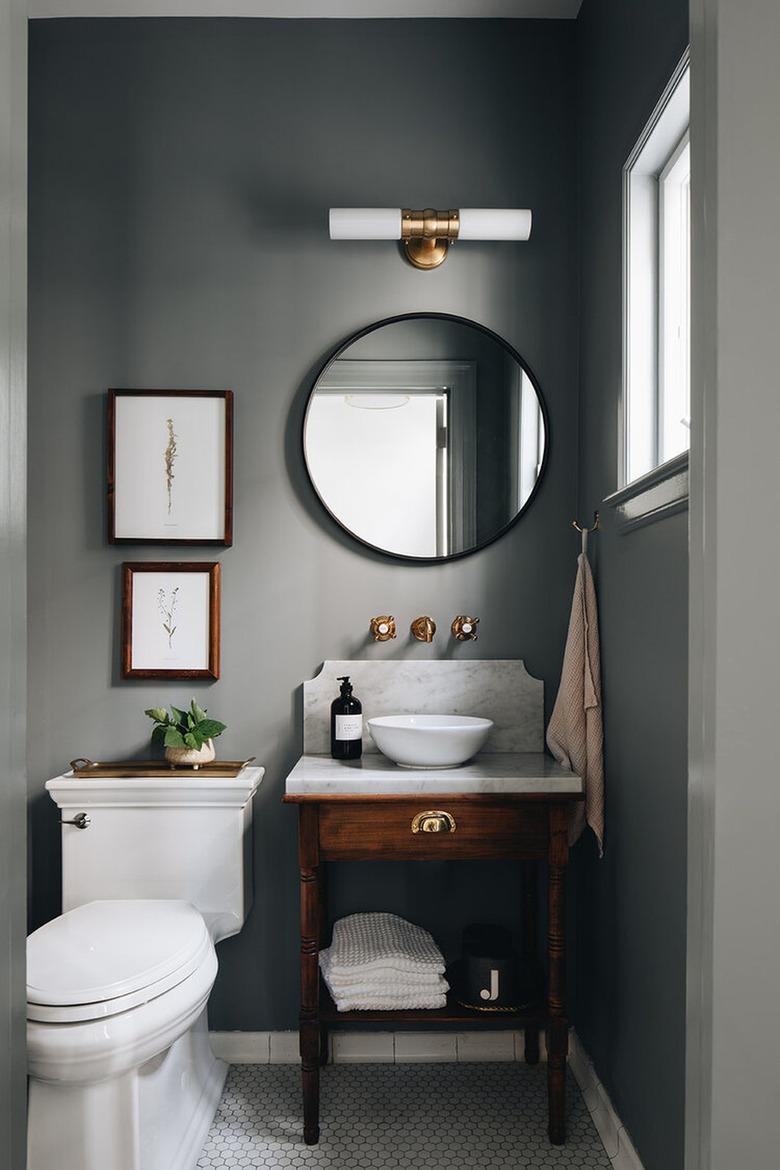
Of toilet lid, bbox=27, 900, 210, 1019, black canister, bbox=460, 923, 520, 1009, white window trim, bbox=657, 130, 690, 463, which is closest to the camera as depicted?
toilet lid, bbox=27, 900, 210, 1019

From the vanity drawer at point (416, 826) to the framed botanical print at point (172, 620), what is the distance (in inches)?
24.1

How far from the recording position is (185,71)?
8.04 feet

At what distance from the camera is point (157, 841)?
7.38ft

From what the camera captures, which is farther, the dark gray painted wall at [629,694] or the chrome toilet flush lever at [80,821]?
the chrome toilet flush lever at [80,821]


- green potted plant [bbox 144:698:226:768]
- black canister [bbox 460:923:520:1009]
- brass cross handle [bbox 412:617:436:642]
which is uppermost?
brass cross handle [bbox 412:617:436:642]

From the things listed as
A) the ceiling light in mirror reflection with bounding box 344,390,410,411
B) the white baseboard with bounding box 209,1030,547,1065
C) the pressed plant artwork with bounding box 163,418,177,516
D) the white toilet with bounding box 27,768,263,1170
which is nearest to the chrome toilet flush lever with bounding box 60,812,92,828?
the white toilet with bounding box 27,768,263,1170

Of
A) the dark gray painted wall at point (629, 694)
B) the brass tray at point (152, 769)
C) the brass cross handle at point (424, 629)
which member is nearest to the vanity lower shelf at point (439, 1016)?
the dark gray painted wall at point (629, 694)

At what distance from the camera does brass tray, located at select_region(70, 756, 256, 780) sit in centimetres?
228

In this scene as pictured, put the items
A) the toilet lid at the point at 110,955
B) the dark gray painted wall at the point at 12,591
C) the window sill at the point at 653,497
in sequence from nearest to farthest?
the dark gray painted wall at the point at 12,591, the window sill at the point at 653,497, the toilet lid at the point at 110,955

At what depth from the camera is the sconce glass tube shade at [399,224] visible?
227 cm

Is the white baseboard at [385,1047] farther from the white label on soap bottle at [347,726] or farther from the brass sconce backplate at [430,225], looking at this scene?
the brass sconce backplate at [430,225]

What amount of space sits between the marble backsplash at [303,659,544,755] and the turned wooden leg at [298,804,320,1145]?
1.36 feet

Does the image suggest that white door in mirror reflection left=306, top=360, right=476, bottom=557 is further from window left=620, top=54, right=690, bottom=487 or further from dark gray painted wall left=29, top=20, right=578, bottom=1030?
window left=620, top=54, right=690, bottom=487

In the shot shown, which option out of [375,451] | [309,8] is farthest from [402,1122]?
[309,8]
